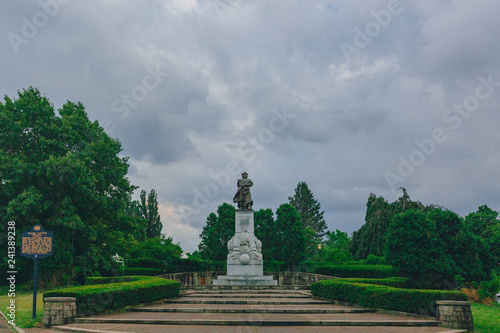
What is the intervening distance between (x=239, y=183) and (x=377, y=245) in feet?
43.3

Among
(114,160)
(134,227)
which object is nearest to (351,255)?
(134,227)

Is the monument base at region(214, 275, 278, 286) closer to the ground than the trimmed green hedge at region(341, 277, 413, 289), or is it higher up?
closer to the ground

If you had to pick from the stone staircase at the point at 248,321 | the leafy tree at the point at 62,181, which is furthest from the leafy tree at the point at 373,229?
the leafy tree at the point at 62,181

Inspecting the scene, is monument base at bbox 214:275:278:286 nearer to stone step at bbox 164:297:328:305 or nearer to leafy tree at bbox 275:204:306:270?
stone step at bbox 164:297:328:305

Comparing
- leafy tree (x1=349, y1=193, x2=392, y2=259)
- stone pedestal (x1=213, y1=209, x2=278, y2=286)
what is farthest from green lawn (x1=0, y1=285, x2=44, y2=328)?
leafy tree (x1=349, y1=193, x2=392, y2=259)

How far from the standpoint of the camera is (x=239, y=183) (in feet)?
90.8

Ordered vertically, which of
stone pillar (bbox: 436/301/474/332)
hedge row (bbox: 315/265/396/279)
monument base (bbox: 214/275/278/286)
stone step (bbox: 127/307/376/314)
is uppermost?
stone pillar (bbox: 436/301/474/332)

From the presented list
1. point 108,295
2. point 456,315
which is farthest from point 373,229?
point 108,295

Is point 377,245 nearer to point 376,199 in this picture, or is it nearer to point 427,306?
point 376,199

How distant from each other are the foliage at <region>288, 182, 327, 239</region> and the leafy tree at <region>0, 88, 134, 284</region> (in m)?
50.5

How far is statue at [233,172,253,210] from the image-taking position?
2708 cm

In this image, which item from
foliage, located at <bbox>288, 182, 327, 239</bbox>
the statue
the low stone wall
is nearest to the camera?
the statue

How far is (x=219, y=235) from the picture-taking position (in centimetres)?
4162

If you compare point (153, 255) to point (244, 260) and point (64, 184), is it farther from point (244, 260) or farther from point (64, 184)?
point (64, 184)
